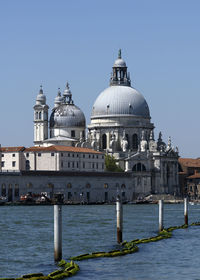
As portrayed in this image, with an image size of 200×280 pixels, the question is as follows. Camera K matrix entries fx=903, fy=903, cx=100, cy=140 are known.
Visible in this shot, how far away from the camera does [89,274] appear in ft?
107

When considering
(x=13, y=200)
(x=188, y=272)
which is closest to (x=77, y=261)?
(x=188, y=272)

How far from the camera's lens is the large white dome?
147000mm

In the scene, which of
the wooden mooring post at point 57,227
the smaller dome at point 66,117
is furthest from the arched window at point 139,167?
the wooden mooring post at point 57,227

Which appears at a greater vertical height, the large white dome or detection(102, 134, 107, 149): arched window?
the large white dome

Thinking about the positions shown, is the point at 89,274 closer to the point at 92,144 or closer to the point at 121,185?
the point at 121,185

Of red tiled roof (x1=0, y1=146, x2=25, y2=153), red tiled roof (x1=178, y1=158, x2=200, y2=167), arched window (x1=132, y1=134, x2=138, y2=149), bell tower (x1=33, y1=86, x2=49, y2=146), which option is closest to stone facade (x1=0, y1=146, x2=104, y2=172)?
red tiled roof (x1=0, y1=146, x2=25, y2=153)

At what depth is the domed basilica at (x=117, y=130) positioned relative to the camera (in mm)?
144500

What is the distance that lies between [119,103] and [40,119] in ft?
43.0

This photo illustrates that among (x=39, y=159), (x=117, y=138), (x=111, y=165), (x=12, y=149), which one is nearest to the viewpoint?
(x=39, y=159)

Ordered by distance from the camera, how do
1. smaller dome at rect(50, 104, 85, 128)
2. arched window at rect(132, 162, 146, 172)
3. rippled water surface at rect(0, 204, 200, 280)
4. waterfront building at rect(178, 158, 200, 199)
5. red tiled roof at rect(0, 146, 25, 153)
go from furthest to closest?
1. waterfront building at rect(178, 158, 200, 199)
2. smaller dome at rect(50, 104, 85, 128)
3. arched window at rect(132, 162, 146, 172)
4. red tiled roof at rect(0, 146, 25, 153)
5. rippled water surface at rect(0, 204, 200, 280)

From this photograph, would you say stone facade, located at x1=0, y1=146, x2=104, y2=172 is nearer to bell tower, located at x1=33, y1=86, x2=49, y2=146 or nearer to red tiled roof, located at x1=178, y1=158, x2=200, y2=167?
bell tower, located at x1=33, y1=86, x2=49, y2=146

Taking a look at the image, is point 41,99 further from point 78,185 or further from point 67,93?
point 78,185

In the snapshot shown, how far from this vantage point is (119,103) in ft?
481

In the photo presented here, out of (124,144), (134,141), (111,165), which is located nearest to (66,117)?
(124,144)
